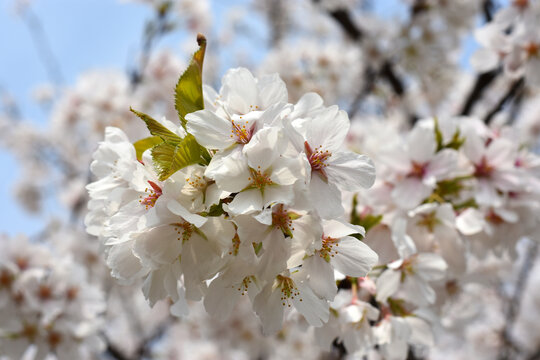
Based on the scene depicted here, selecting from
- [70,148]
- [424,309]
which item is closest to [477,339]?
[424,309]

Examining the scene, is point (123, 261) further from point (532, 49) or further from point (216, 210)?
point (532, 49)

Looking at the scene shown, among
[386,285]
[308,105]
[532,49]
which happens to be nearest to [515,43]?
[532,49]

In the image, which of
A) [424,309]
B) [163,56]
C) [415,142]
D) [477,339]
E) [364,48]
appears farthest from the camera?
[477,339]

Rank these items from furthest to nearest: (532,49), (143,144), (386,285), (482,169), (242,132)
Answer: (532,49)
(482,169)
(386,285)
(143,144)
(242,132)

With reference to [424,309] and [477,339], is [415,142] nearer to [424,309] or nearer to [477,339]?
[424,309]

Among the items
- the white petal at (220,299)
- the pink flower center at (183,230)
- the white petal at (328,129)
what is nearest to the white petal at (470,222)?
the white petal at (328,129)

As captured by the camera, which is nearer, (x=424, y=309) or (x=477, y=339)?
(x=424, y=309)
